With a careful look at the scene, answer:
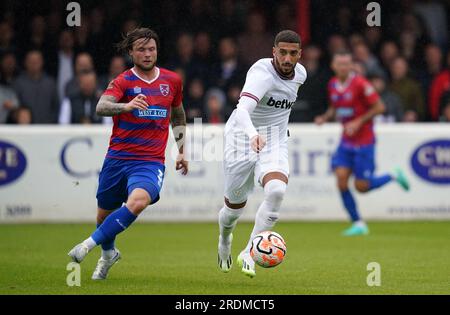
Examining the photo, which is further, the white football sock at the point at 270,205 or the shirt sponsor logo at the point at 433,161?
the shirt sponsor logo at the point at 433,161

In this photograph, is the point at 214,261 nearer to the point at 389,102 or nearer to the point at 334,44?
the point at 389,102

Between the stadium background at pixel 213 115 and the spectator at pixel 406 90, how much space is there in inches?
0.9

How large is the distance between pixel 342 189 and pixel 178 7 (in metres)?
5.49

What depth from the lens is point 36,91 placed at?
1585 centimetres

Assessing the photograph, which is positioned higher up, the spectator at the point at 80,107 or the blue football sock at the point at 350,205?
the spectator at the point at 80,107

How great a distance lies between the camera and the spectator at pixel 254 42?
1712 centimetres

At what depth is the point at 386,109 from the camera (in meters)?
16.7

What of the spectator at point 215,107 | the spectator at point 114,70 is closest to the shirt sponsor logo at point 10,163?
the spectator at point 114,70

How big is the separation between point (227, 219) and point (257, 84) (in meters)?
1.40

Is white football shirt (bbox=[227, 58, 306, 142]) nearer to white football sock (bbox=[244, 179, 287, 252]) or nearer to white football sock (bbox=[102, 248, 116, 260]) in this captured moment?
white football sock (bbox=[244, 179, 287, 252])

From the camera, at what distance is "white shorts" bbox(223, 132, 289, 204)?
913cm

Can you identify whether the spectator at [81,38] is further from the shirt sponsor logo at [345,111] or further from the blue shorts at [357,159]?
the blue shorts at [357,159]
